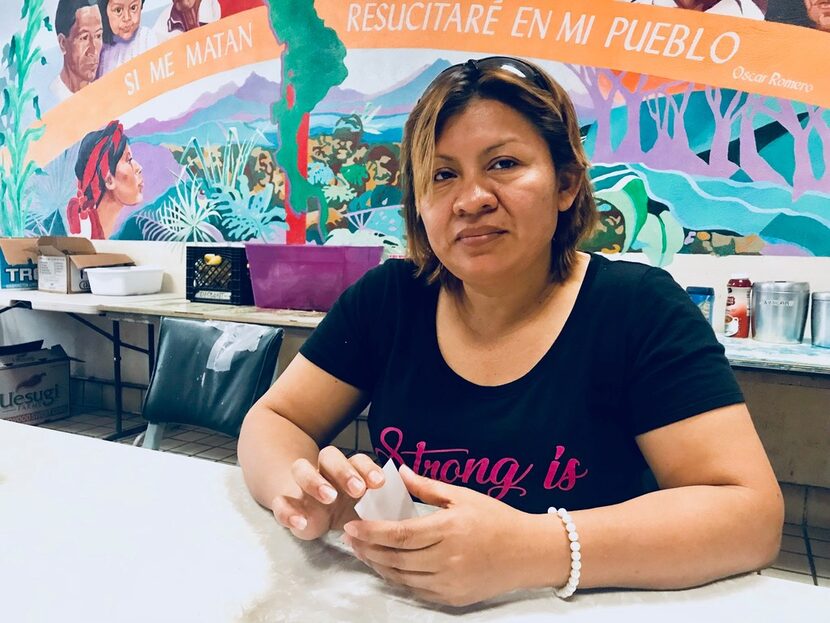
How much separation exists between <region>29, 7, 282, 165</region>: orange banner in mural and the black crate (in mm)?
1102

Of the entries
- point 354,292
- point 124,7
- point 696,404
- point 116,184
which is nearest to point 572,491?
point 696,404

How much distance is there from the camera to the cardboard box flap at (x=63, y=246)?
3250mm

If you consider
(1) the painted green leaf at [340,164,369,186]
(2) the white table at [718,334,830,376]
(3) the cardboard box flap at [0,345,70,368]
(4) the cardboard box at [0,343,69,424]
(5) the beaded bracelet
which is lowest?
(4) the cardboard box at [0,343,69,424]

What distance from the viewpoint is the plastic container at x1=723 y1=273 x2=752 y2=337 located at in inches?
83.7

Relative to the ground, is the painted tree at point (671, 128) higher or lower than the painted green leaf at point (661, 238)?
higher

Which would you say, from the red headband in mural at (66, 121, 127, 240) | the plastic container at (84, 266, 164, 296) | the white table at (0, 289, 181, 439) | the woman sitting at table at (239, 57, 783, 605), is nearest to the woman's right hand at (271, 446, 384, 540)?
the woman sitting at table at (239, 57, 783, 605)

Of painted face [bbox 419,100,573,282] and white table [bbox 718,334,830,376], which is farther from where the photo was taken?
white table [bbox 718,334,830,376]

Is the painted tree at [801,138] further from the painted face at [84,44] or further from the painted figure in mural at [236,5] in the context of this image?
the painted face at [84,44]

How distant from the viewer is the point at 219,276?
2.88m

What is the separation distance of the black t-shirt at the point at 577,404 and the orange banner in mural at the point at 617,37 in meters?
1.70

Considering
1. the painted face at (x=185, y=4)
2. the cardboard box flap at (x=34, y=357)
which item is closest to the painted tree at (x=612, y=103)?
the painted face at (x=185, y=4)

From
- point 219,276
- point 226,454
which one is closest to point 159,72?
point 219,276

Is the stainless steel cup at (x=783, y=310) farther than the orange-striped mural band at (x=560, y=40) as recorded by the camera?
No

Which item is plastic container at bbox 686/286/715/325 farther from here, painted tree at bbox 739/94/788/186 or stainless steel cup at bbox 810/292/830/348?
painted tree at bbox 739/94/788/186
